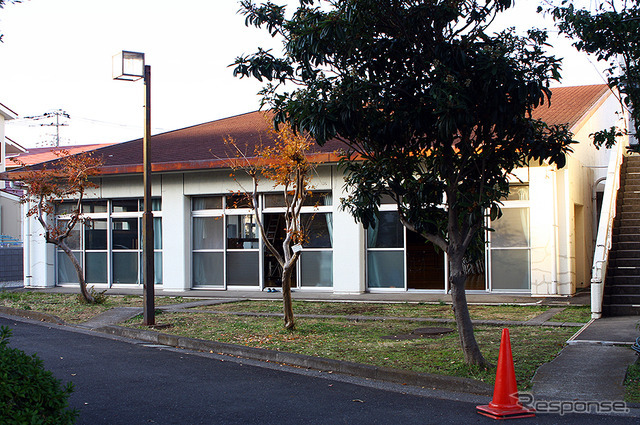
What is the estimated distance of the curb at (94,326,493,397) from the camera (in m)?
7.61

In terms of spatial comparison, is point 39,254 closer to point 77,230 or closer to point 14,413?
point 77,230

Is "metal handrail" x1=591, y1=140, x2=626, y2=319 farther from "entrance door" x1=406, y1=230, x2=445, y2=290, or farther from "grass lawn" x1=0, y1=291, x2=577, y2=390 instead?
"entrance door" x1=406, y1=230, x2=445, y2=290

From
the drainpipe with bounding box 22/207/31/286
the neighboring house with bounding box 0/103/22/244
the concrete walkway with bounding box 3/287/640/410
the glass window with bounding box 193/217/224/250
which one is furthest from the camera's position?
the neighboring house with bounding box 0/103/22/244

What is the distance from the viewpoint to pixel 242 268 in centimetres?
2000

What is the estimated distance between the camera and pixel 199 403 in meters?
7.14

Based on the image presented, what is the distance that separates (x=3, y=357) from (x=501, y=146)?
611cm

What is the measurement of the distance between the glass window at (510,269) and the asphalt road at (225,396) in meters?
9.17

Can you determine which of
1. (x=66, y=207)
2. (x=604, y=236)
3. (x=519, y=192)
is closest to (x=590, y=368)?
(x=604, y=236)

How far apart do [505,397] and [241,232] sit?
14194 millimetres

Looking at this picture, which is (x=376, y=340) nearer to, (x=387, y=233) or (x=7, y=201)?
(x=387, y=233)

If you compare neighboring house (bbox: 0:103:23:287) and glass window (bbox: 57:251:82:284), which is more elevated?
neighboring house (bbox: 0:103:23:287)

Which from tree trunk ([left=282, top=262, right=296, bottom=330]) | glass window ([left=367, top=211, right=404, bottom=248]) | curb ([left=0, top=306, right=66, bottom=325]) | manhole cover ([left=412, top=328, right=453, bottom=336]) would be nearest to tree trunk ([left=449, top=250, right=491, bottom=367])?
manhole cover ([left=412, top=328, right=453, bottom=336])

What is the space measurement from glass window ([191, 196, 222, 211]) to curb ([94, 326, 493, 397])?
7988mm

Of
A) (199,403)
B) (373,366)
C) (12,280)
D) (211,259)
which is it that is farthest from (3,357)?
(12,280)
